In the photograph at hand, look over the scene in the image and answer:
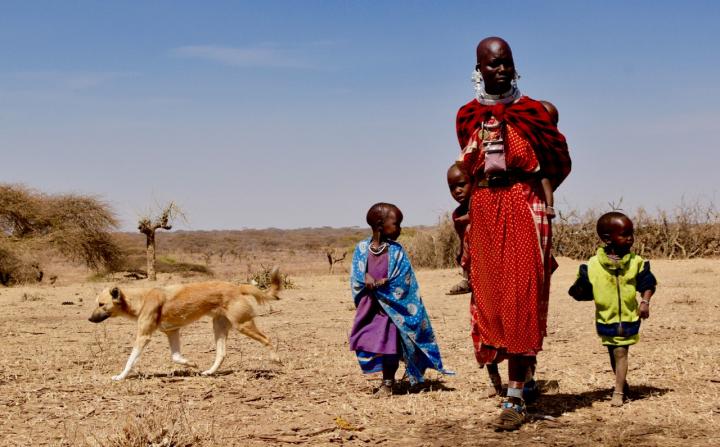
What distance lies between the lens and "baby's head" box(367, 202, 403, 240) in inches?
280

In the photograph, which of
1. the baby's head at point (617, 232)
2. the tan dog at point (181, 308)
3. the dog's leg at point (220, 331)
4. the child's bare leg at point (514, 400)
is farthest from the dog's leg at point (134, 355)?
the baby's head at point (617, 232)

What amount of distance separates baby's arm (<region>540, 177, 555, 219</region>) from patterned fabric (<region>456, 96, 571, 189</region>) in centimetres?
7

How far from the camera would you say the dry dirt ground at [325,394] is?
222 inches

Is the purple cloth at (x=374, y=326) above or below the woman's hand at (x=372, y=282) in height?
below

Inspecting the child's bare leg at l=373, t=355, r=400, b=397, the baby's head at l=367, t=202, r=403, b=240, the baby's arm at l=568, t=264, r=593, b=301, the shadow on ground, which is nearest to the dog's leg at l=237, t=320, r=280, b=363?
the child's bare leg at l=373, t=355, r=400, b=397

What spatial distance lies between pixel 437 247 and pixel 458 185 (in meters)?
21.7

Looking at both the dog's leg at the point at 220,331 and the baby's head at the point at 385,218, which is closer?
the baby's head at the point at 385,218

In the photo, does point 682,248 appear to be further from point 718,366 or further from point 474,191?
point 474,191

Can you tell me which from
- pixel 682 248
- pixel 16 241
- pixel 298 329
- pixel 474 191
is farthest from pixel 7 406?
pixel 682 248

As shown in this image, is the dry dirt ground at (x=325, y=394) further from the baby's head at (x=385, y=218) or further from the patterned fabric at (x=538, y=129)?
the patterned fabric at (x=538, y=129)

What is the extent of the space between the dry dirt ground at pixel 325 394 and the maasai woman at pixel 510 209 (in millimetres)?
630

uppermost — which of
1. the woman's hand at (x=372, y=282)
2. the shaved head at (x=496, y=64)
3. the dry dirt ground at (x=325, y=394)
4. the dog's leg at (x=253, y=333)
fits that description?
the shaved head at (x=496, y=64)

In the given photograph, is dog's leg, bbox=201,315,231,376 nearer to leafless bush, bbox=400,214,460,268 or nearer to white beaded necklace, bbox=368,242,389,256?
white beaded necklace, bbox=368,242,389,256

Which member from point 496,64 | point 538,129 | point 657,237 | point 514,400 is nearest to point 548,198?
point 538,129
